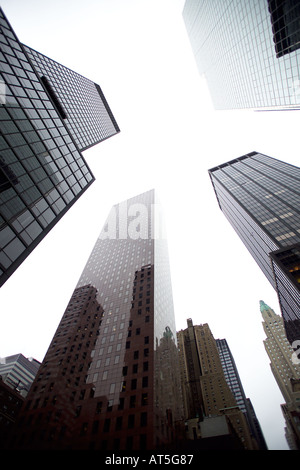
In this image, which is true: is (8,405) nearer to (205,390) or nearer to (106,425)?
(106,425)

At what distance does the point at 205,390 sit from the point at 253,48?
382 feet

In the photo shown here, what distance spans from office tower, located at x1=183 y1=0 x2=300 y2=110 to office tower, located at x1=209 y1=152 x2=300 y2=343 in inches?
1623

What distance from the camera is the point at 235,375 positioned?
578ft

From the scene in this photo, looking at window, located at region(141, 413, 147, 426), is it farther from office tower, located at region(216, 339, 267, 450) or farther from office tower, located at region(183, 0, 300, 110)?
office tower, located at region(216, 339, 267, 450)

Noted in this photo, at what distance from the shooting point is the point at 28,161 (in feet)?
75.6

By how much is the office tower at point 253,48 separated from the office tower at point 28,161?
4386 cm

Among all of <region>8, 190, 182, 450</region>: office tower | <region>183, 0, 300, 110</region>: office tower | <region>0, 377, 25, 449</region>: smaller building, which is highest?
<region>183, 0, 300, 110</region>: office tower

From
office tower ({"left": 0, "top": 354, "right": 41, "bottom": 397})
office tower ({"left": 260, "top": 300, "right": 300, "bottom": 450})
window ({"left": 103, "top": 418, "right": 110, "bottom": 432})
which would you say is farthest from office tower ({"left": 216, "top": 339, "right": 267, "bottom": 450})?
window ({"left": 103, "top": 418, "right": 110, "bottom": 432})

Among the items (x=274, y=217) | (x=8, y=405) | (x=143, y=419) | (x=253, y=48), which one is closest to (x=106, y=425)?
(x=143, y=419)

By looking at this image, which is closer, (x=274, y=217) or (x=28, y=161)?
(x=28, y=161)

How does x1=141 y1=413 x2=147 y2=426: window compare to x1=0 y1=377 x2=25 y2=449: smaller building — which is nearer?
x1=141 y1=413 x2=147 y2=426: window

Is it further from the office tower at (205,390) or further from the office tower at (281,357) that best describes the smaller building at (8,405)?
the office tower at (281,357)

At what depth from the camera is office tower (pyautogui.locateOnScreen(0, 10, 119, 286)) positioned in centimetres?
1973

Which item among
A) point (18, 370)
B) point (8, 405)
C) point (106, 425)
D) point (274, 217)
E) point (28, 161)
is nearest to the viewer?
point (28, 161)
